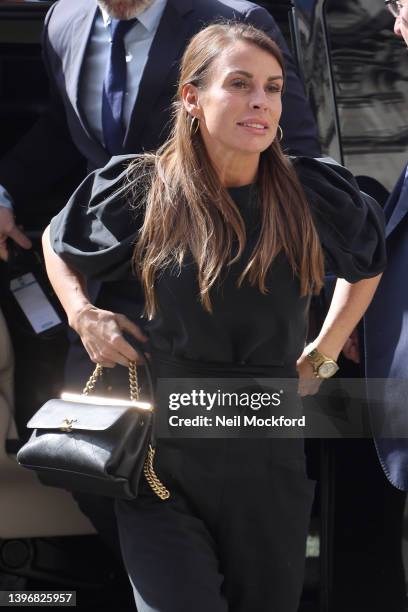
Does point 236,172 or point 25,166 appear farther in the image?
point 25,166

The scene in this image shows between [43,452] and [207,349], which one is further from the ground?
[207,349]

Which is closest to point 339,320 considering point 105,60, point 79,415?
point 79,415

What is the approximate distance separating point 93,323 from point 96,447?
313 millimetres

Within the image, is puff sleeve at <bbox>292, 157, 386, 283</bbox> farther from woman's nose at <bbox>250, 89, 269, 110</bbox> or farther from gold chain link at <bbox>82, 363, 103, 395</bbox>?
gold chain link at <bbox>82, 363, 103, 395</bbox>

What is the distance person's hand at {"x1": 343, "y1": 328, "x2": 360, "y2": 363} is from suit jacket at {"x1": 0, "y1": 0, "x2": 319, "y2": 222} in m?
0.50

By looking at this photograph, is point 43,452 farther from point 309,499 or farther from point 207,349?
point 309,499

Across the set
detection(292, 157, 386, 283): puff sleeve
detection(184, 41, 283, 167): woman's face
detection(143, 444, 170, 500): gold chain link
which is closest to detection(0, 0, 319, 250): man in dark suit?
detection(292, 157, 386, 283): puff sleeve

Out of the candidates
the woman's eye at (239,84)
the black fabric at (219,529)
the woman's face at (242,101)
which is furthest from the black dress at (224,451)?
the woman's eye at (239,84)

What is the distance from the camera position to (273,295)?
8.15ft

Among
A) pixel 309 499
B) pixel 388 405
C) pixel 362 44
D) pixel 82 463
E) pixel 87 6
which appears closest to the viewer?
pixel 82 463

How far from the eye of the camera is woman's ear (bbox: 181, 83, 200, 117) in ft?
8.35

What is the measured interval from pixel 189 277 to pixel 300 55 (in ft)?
3.29

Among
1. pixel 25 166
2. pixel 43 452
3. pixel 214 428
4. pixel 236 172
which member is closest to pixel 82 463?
pixel 43 452

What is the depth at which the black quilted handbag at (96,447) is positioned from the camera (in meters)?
2.42
